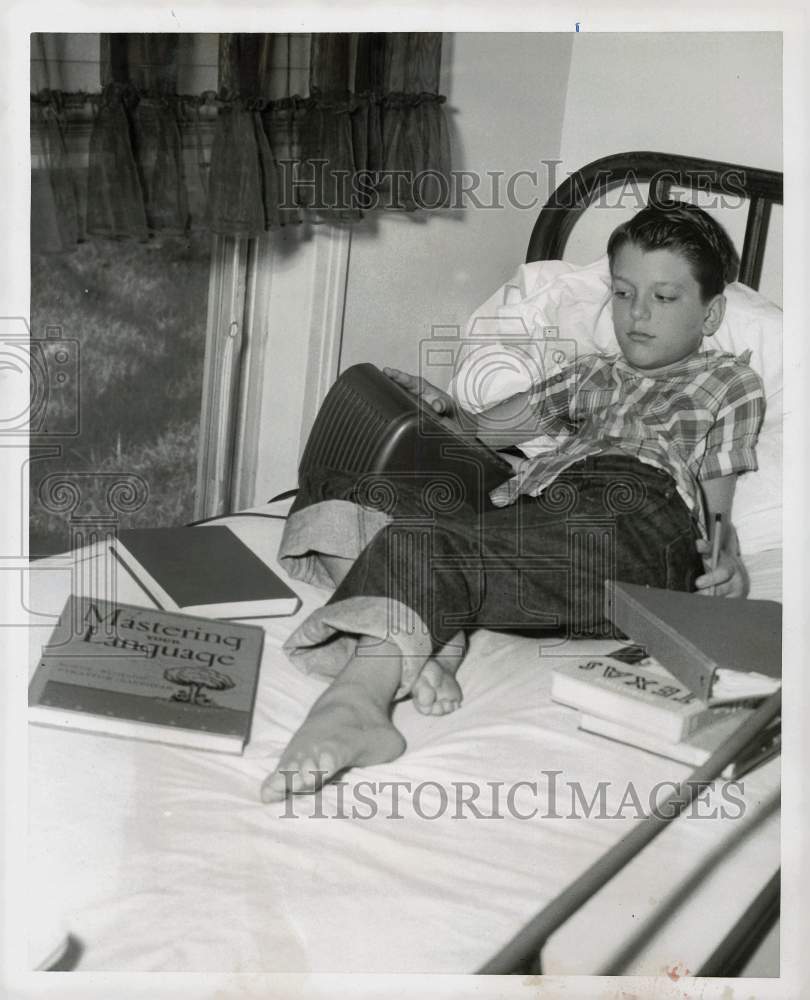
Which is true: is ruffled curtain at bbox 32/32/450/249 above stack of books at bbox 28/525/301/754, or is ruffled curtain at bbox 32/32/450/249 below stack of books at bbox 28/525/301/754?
above

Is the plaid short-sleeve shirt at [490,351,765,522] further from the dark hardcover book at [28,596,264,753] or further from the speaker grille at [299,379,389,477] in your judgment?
the dark hardcover book at [28,596,264,753]

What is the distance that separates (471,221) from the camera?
1123mm

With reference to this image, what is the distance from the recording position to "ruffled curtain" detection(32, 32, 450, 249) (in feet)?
3.48

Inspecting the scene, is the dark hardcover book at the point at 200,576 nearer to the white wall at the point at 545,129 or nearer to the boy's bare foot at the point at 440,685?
the boy's bare foot at the point at 440,685

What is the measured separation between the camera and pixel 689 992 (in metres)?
0.94

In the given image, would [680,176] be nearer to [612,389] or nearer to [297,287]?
[612,389]

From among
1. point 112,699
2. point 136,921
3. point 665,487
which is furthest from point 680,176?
point 136,921

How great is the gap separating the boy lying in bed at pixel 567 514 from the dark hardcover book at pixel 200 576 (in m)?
0.04

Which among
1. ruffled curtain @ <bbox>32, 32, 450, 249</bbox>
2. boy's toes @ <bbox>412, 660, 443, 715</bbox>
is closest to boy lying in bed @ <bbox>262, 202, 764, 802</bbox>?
boy's toes @ <bbox>412, 660, 443, 715</bbox>

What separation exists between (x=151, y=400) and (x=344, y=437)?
23 centimetres

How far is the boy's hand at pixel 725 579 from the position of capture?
42.0 inches

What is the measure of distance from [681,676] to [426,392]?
1.35 feet

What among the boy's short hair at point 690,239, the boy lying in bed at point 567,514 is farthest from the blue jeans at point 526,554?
the boy's short hair at point 690,239

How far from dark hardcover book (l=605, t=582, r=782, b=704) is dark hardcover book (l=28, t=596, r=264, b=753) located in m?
0.40
